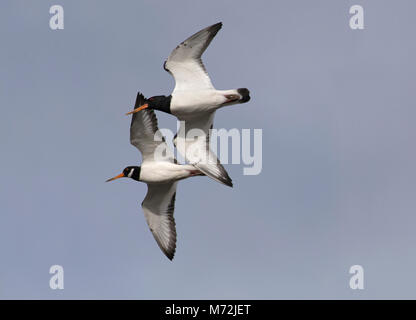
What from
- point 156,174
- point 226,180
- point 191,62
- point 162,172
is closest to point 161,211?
point 156,174

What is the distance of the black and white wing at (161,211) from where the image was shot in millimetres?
23375

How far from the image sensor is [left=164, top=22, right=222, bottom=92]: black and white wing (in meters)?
21.9

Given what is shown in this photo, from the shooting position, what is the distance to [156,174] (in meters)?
22.6

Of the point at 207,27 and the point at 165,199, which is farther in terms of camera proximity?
the point at 165,199

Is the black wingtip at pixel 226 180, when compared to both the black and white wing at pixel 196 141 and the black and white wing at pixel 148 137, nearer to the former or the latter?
the black and white wing at pixel 196 141

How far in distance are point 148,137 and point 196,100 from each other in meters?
1.64

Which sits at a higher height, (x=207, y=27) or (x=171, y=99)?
(x=207, y=27)

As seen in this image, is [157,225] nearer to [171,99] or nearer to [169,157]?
[169,157]

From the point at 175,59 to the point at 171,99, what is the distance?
41.5 inches

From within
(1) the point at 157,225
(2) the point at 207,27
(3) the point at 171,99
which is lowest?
(1) the point at 157,225

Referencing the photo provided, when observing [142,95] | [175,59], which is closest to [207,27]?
[175,59]

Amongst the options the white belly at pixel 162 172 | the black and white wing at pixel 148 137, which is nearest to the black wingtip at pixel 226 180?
the white belly at pixel 162 172

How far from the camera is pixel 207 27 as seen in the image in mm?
21828

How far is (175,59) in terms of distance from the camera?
2225 cm
